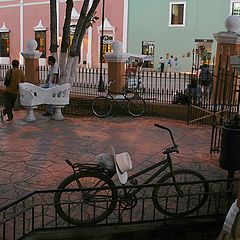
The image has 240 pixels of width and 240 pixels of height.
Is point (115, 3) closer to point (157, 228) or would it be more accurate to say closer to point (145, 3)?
point (145, 3)

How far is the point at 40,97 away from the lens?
412 inches

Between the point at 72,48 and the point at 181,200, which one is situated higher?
the point at 72,48

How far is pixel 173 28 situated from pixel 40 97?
22422 millimetres

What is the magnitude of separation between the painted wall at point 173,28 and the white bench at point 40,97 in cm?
2081

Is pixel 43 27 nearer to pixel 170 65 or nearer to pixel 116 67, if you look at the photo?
pixel 170 65

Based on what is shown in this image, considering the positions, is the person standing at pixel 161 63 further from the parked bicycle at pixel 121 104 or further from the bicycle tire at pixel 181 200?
the bicycle tire at pixel 181 200

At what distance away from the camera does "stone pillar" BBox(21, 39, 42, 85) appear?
14.2m

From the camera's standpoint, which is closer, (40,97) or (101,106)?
(40,97)

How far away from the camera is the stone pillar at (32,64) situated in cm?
1417

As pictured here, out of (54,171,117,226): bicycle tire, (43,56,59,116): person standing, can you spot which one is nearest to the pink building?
(43,56,59,116): person standing

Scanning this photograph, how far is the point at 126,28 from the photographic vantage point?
107ft

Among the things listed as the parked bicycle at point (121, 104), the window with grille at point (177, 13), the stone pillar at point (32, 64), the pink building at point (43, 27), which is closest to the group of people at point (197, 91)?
the parked bicycle at point (121, 104)

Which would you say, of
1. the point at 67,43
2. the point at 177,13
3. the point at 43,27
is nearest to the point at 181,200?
the point at 67,43

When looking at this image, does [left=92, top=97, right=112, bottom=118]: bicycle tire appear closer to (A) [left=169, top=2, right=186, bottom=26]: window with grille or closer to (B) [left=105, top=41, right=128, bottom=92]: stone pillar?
(B) [left=105, top=41, right=128, bottom=92]: stone pillar
